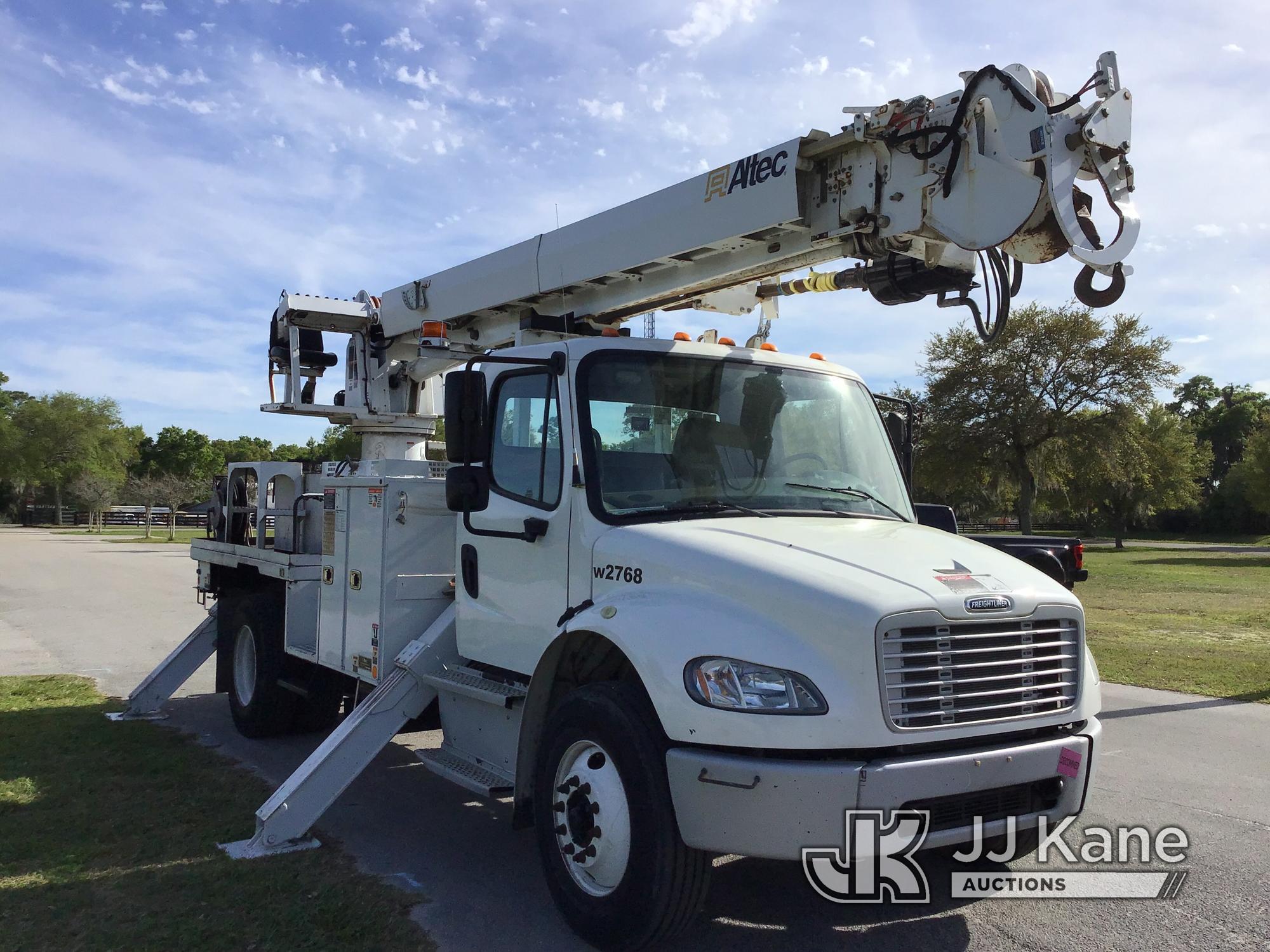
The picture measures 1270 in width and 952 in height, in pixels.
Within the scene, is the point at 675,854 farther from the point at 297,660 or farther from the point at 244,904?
the point at 297,660

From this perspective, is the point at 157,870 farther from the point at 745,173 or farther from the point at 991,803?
the point at 745,173

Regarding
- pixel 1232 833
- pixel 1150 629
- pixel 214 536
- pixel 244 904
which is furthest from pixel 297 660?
pixel 1150 629

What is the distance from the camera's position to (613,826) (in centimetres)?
396

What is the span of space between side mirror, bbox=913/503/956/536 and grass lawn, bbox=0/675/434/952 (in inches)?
140

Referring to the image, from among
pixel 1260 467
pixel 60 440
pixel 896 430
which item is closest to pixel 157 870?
pixel 896 430

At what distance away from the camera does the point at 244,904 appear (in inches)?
179

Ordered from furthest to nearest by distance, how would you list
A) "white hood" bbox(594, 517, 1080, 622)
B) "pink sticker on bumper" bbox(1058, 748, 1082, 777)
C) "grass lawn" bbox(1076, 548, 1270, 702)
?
"grass lawn" bbox(1076, 548, 1270, 702), "pink sticker on bumper" bbox(1058, 748, 1082, 777), "white hood" bbox(594, 517, 1080, 622)

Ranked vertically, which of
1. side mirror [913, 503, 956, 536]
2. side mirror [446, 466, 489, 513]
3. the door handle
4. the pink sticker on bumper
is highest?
side mirror [446, 466, 489, 513]

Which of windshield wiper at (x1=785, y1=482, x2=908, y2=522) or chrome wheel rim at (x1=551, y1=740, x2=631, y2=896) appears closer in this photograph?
chrome wheel rim at (x1=551, y1=740, x2=631, y2=896)

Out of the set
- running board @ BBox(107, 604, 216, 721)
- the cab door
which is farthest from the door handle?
running board @ BBox(107, 604, 216, 721)

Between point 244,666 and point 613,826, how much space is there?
508cm

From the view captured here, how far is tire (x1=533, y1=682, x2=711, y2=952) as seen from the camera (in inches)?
147

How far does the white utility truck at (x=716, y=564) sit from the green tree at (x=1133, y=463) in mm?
35426

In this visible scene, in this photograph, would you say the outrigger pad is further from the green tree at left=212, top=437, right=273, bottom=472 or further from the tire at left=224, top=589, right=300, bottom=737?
the green tree at left=212, top=437, right=273, bottom=472
